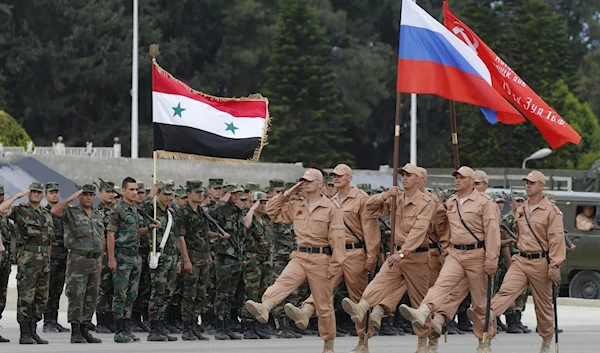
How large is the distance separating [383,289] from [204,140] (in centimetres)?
428

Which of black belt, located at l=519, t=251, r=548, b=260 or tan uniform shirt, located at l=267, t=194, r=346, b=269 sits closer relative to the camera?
tan uniform shirt, located at l=267, t=194, r=346, b=269

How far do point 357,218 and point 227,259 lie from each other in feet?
9.63

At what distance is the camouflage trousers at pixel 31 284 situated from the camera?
16.0m

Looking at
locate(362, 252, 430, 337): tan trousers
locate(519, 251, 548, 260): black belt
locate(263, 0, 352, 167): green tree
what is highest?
locate(263, 0, 352, 167): green tree

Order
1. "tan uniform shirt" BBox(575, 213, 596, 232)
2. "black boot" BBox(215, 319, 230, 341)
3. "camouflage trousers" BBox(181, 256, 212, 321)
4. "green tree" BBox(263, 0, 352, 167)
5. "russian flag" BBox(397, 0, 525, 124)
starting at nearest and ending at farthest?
"russian flag" BBox(397, 0, 525, 124)
"camouflage trousers" BBox(181, 256, 212, 321)
"black boot" BBox(215, 319, 230, 341)
"tan uniform shirt" BBox(575, 213, 596, 232)
"green tree" BBox(263, 0, 352, 167)

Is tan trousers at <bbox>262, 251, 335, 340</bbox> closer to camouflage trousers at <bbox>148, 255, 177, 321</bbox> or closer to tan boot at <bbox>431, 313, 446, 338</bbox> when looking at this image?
tan boot at <bbox>431, 313, 446, 338</bbox>

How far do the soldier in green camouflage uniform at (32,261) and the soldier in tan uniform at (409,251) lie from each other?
155 inches

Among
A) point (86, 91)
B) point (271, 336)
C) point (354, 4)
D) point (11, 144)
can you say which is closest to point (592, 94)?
point (354, 4)

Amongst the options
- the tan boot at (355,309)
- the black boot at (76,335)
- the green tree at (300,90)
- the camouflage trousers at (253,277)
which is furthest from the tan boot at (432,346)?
the green tree at (300,90)

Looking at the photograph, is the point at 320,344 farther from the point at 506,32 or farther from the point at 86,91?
the point at 86,91

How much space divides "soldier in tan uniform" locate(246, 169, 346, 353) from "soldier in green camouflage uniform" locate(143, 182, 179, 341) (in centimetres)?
298

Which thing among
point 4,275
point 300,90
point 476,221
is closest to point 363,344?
point 476,221

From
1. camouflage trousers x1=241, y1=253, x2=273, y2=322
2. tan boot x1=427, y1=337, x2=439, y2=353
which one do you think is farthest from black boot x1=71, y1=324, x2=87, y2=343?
tan boot x1=427, y1=337, x2=439, y2=353

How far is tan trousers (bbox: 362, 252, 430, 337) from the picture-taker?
1419 centimetres
